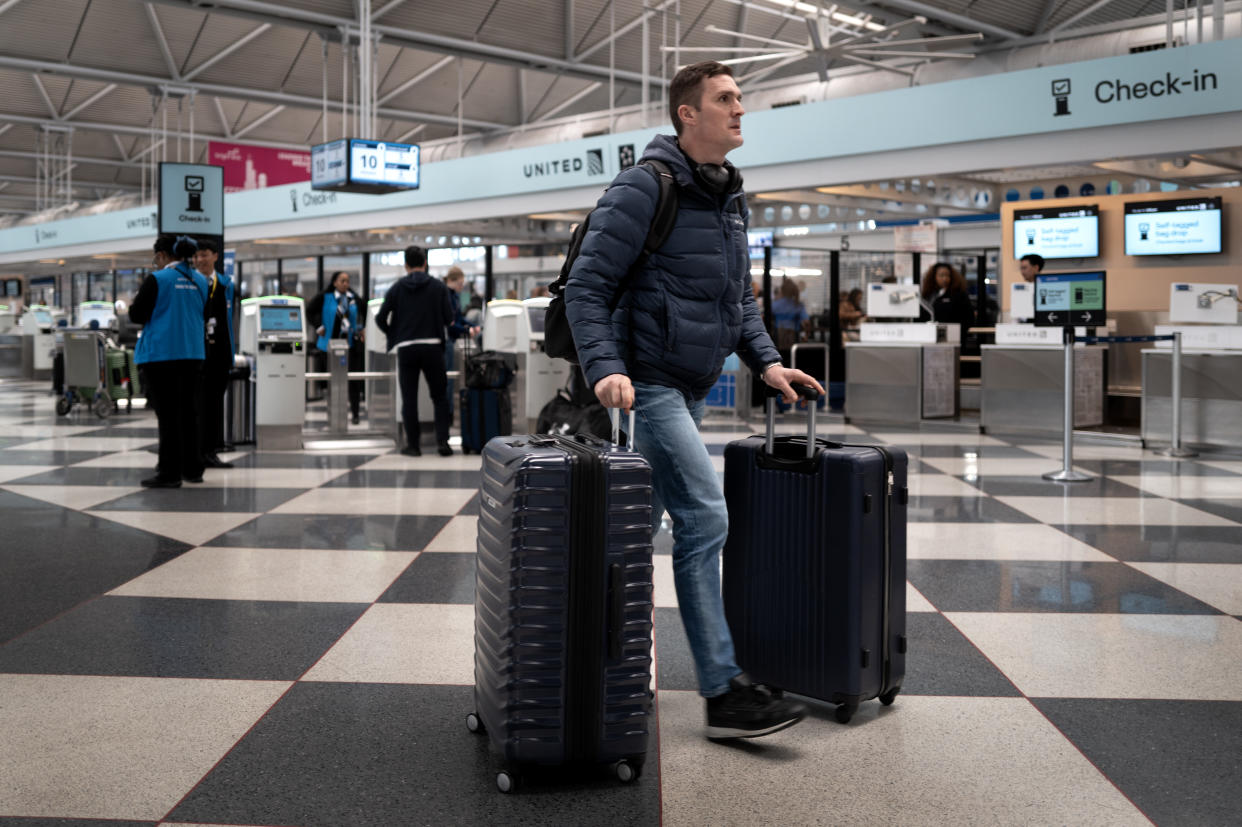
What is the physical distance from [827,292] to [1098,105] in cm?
650

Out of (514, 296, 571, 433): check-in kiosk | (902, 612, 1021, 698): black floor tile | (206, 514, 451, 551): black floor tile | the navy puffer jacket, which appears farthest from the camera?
(514, 296, 571, 433): check-in kiosk

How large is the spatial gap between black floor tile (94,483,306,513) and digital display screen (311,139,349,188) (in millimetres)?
6243

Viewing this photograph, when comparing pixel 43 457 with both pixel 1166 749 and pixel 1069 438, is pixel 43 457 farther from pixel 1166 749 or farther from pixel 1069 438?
pixel 1166 749

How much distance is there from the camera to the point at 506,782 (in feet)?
7.40

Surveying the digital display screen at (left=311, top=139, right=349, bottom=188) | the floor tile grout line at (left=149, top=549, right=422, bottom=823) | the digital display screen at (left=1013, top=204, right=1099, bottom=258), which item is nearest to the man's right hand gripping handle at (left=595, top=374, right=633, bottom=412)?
the floor tile grout line at (left=149, top=549, right=422, bottom=823)

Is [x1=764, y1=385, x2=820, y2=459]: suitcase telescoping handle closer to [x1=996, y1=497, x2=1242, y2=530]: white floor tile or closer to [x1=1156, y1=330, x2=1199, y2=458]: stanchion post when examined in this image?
[x1=996, y1=497, x2=1242, y2=530]: white floor tile

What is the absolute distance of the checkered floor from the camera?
222 centimetres

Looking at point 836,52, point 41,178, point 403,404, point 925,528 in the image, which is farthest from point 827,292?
point 41,178

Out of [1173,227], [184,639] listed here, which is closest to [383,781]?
[184,639]

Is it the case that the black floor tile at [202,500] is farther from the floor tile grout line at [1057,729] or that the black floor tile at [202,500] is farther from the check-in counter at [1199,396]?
the check-in counter at [1199,396]

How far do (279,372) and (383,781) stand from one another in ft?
23.7

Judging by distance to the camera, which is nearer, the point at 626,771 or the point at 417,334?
the point at 626,771

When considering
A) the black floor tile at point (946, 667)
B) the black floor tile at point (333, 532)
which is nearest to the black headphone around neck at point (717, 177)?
the black floor tile at point (946, 667)

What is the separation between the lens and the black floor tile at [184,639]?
3.09 metres
